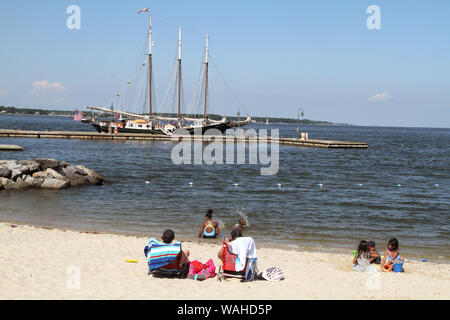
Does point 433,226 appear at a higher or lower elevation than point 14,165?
lower

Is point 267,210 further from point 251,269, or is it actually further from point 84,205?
point 251,269

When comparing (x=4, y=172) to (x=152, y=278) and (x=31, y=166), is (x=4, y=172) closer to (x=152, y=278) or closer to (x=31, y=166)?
(x=31, y=166)

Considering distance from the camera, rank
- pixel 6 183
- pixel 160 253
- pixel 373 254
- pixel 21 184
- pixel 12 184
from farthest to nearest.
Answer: pixel 21 184
pixel 12 184
pixel 6 183
pixel 373 254
pixel 160 253

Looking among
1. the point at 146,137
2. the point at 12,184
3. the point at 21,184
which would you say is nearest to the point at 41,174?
the point at 21,184

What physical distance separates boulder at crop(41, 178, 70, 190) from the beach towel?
56.4 ft

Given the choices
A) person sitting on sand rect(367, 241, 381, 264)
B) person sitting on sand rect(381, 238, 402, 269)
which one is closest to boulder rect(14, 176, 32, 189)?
person sitting on sand rect(367, 241, 381, 264)

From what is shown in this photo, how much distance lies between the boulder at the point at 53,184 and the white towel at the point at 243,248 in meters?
18.0

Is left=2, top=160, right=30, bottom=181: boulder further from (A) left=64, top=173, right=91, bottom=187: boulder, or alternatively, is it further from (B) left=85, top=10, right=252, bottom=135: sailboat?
(B) left=85, top=10, right=252, bottom=135: sailboat

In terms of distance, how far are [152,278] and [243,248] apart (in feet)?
6.79

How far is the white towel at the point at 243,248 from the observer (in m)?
9.75

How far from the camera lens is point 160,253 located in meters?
9.70

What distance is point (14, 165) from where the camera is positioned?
26.2m
